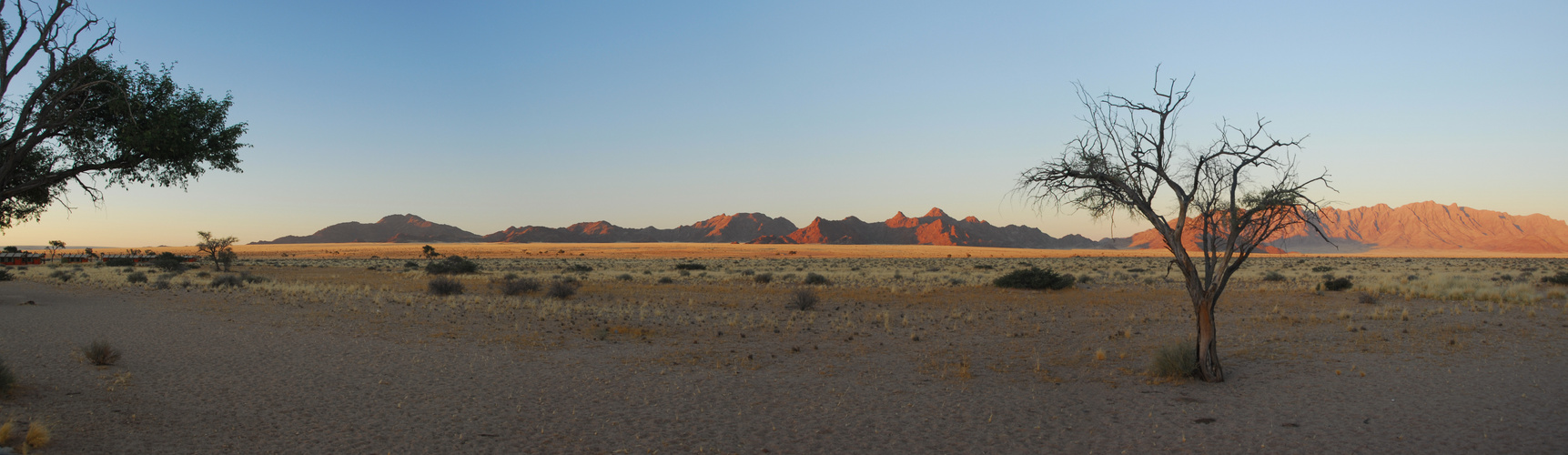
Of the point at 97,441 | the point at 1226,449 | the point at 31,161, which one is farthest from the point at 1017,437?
the point at 31,161

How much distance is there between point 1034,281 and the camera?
2928 centimetres

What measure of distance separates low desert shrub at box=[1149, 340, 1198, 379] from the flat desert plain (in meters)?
0.17

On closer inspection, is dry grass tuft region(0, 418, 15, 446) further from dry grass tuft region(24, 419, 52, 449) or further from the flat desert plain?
the flat desert plain

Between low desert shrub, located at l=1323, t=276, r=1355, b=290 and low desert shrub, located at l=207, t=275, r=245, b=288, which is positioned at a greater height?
low desert shrub, located at l=207, t=275, r=245, b=288

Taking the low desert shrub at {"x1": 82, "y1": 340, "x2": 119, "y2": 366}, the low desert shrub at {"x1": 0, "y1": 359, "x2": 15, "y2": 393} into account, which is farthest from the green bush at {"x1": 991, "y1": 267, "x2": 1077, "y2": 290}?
the low desert shrub at {"x1": 0, "y1": 359, "x2": 15, "y2": 393}

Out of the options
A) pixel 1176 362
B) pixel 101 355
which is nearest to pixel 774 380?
pixel 1176 362

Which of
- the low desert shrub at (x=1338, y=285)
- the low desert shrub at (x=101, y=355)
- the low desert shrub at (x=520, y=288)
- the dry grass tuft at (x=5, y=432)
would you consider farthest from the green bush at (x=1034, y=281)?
the dry grass tuft at (x=5, y=432)

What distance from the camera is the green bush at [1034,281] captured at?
29188 mm

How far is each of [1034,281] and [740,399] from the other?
22.4 metres

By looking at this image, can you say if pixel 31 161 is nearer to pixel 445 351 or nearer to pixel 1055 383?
pixel 445 351

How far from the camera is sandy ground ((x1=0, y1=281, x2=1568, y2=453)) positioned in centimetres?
741

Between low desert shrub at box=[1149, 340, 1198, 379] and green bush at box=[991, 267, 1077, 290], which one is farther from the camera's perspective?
green bush at box=[991, 267, 1077, 290]

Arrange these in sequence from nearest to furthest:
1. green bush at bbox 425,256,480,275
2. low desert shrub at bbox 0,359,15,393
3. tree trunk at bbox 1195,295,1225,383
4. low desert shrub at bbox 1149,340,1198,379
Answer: low desert shrub at bbox 0,359,15,393, tree trunk at bbox 1195,295,1225,383, low desert shrub at bbox 1149,340,1198,379, green bush at bbox 425,256,480,275

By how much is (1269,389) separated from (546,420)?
9.12 metres
